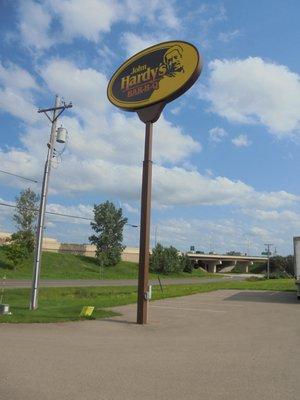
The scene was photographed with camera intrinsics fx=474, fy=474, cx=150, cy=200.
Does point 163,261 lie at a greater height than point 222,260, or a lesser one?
lesser

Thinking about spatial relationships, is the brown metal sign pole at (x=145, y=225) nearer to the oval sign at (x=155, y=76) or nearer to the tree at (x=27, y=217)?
the oval sign at (x=155, y=76)

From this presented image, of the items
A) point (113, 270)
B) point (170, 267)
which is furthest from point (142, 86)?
point (170, 267)

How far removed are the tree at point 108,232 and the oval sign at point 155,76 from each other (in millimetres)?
57174

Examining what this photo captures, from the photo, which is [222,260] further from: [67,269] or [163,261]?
[67,269]

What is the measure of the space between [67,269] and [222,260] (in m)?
83.1

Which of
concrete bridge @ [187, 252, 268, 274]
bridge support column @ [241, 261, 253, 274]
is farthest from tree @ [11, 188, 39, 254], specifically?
bridge support column @ [241, 261, 253, 274]

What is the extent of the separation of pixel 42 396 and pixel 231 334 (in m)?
7.08

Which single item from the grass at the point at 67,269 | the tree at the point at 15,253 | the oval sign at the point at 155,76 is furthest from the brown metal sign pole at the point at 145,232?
the tree at the point at 15,253

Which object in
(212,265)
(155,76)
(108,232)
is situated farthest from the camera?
(212,265)

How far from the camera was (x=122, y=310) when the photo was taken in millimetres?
17203

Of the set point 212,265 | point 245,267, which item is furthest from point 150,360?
point 245,267

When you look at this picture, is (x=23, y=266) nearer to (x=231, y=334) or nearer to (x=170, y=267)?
(x=170, y=267)

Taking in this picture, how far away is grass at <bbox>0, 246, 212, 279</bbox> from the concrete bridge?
158ft

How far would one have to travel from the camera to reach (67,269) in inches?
2500
